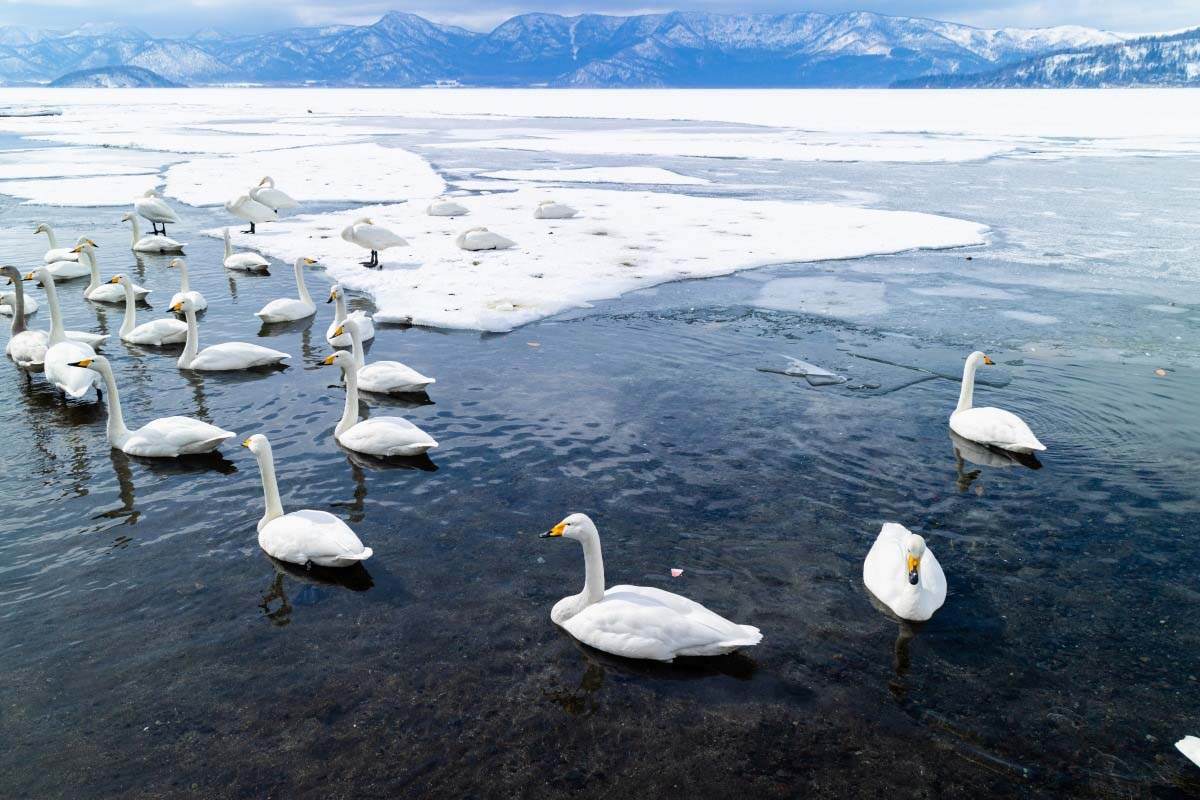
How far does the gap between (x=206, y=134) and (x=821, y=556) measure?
59061mm

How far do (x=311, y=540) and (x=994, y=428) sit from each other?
6.46 m

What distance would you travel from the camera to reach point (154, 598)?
6.37 metres

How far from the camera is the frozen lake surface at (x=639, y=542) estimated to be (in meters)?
5.01

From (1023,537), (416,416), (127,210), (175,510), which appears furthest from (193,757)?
(127,210)

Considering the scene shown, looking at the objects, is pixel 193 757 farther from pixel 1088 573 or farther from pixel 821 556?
pixel 1088 573

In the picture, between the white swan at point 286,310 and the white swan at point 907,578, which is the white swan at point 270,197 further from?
the white swan at point 907,578

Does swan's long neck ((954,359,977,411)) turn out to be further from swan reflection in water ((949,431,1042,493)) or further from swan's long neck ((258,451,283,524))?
swan's long neck ((258,451,283,524))

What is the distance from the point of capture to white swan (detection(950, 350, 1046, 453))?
28.2 ft

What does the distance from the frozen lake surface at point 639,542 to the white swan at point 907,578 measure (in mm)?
141

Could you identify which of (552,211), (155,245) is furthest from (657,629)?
(552,211)

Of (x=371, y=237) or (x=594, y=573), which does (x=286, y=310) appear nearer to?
(x=371, y=237)

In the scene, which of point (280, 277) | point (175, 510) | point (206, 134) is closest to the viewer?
point (175, 510)

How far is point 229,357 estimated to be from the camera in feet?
36.6

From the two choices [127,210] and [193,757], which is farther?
[127,210]
